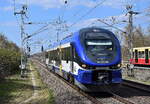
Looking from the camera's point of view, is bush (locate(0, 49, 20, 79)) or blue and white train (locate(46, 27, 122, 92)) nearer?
blue and white train (locate(46, 27, 122, 92))

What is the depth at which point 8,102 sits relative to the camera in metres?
15.9

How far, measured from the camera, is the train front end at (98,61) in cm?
1680

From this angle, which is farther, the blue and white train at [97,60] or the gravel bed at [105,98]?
the blue and white train at [97,60]

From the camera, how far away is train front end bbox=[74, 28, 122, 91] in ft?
55.1

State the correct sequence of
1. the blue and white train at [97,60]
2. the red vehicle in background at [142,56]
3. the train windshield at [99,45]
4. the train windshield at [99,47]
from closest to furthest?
the blue and white train at [97,60] → the train windshield at [99,47] → the train windshield at [99,45] → the red vehicle in background at [142,56]

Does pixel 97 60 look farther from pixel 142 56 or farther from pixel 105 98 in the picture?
pixel 142 56

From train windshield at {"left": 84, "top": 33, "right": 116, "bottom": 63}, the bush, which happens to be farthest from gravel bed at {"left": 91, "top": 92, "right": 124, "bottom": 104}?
the bush

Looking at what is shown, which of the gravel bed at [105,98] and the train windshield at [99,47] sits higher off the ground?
the train windshield at [99,47]

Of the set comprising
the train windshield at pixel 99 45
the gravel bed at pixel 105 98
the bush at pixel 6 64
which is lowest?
the gravel bed at pixel 105 98

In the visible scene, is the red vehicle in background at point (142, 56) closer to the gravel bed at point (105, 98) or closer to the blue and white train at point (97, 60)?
the gravel bed at point (105, 98)

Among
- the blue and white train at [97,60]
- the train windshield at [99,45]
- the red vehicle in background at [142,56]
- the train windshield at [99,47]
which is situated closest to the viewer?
the blue and white train at [97,60]

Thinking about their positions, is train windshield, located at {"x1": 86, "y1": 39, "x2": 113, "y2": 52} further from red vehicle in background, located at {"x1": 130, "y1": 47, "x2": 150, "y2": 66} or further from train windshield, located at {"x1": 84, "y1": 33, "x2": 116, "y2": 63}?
red vehicle in background, located at {"x1": 130, "y1": 47, "x2": 150, "y2": 66}

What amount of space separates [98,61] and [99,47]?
0.94 m

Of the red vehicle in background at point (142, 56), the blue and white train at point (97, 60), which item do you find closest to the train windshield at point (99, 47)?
the blue and white train at point (97, 60)
